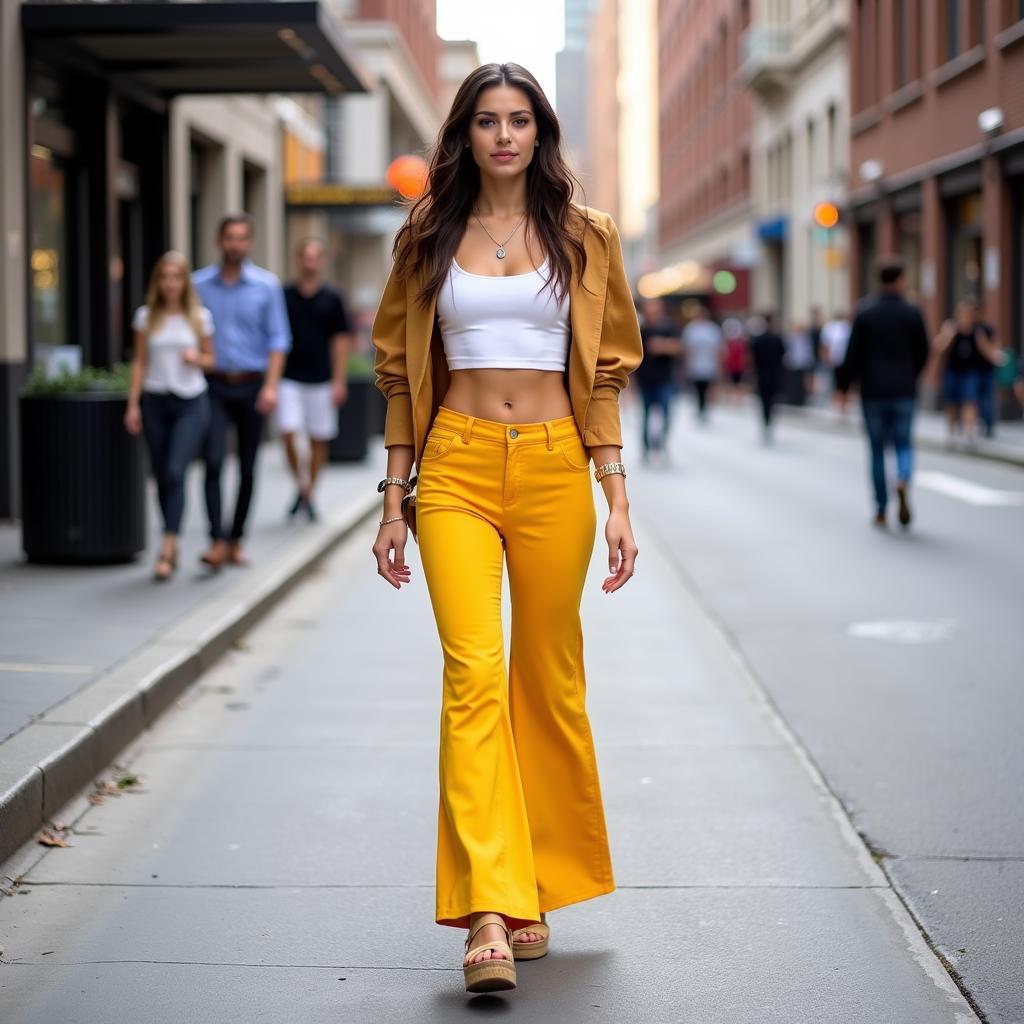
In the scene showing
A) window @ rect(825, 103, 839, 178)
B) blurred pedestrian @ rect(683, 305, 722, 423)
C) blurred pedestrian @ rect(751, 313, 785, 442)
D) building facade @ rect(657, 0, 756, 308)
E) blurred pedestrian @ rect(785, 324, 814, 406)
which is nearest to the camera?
blurred pedestrian @ rect(751, 313, 785, 442)

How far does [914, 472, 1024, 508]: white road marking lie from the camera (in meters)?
15.6

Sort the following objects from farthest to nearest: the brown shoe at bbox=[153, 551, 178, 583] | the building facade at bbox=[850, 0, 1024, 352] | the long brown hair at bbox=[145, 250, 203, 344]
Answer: the building facade at bbox=[850, 0, 1024, 352] → the long brown hair at bbox=[145, 250, 203, 344] → the brown shoe at bbox=[153, 551, 178, 583]

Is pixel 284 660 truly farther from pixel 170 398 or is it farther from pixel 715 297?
pixel 715 297

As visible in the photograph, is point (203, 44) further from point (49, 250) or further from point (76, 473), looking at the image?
point (76, 473)

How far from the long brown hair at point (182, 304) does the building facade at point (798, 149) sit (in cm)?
2751

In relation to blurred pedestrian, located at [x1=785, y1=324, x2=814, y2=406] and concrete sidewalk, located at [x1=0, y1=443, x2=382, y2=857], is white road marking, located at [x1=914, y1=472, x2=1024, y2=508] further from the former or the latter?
blurred pedestrian, located at [x1=785, y1=324, x2=814, y2=406]

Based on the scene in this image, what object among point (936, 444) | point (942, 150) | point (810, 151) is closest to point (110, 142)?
point (936, 444)

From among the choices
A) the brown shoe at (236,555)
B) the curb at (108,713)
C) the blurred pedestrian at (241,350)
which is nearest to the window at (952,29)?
the blurred pedestrian at (241,350)

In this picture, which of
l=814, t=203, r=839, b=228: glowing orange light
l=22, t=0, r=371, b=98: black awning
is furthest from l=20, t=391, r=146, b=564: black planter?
l=814, t=203, r=839, b=228: glowing orange light

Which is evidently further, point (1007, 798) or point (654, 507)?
point (654, 507)

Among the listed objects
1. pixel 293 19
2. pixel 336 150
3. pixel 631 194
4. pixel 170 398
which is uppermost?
pixel 631 194

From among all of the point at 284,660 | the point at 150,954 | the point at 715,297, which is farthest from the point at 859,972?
the point at 715,297

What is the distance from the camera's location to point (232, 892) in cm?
457

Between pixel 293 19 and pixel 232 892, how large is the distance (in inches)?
384
